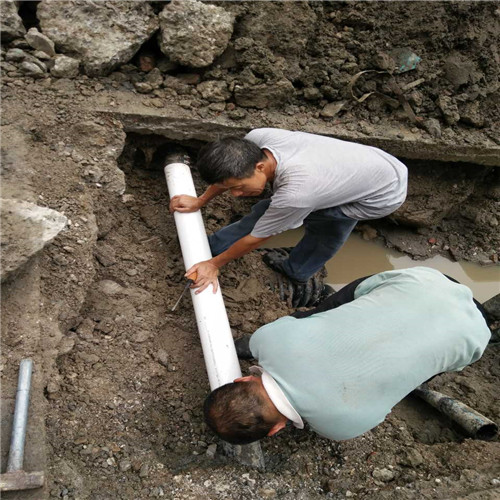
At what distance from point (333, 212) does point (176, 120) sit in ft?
4.86

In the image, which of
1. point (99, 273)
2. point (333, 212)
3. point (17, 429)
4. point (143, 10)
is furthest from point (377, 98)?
point (17, 429)

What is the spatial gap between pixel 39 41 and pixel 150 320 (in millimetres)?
2204

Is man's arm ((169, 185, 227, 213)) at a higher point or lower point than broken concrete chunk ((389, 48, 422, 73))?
lower

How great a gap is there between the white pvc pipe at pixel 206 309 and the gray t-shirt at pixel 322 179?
0.53 m

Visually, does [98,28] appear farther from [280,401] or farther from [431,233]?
[431,233]

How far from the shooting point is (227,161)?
253cm

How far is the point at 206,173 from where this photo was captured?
2.58m

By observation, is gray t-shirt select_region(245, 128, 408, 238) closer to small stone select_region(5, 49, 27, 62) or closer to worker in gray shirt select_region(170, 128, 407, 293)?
worker in gray shirt select_region(170, 128, 407, 293)

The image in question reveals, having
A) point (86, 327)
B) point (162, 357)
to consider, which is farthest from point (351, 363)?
point (86, 327)

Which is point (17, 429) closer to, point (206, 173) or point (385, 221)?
point (206, 173)

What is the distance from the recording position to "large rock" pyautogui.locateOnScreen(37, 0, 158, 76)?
3.34 metres

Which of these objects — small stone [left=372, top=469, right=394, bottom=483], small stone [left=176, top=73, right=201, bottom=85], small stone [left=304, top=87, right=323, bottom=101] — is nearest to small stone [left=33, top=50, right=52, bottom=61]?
small stone [left=176, top=73, right=201, bottom=85]

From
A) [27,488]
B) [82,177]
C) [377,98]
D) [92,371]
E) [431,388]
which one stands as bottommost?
[431,388]

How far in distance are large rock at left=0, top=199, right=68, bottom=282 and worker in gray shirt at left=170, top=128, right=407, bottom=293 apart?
92 centimetres
